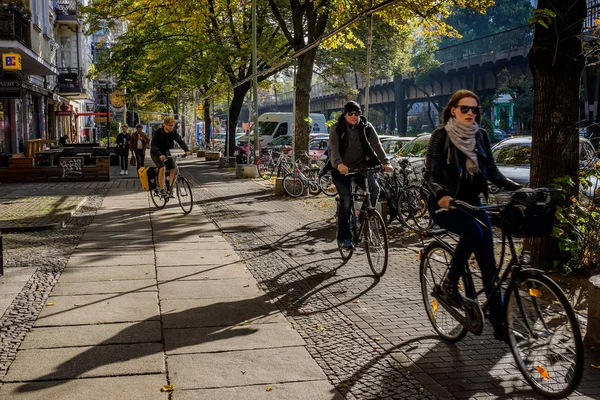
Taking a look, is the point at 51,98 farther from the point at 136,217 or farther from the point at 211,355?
the point at 211,355

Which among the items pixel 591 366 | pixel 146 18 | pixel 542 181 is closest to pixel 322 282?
pixel 542 181

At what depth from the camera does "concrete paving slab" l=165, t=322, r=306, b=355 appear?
5.48m

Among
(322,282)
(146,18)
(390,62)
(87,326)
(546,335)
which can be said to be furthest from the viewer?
(390,62)

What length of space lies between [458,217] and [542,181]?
3.27 metres

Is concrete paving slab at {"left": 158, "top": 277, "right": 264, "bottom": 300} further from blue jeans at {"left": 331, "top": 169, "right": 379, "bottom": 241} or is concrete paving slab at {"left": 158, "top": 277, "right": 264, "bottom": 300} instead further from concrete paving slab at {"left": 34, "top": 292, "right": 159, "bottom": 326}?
blue jeans at {"left": 331, "top": 169, "right": 379, "bottom": 241}

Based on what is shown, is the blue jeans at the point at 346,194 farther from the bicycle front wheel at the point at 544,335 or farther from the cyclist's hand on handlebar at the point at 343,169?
the bicycle front wheel at the point at 544,335

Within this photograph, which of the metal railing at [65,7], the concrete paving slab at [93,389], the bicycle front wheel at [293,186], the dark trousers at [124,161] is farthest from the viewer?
the metal railing at [65,7]

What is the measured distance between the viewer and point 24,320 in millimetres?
6184

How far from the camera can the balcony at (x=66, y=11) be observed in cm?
4116

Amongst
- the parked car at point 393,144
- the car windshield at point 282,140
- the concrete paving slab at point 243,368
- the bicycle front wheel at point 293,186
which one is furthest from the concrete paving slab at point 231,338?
the car windshield at point 282,140

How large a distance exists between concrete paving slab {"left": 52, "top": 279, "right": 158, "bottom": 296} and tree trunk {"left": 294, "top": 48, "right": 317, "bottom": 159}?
515 inches

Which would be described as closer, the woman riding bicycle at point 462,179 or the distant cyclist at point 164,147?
the woman riding bicycle at point 462,179

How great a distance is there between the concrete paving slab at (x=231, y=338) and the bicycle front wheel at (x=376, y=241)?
7.21 ft

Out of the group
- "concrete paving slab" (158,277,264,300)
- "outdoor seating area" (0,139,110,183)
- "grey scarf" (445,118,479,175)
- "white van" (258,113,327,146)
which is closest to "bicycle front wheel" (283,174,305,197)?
"outdoor seating area" (0,139,110,183)
